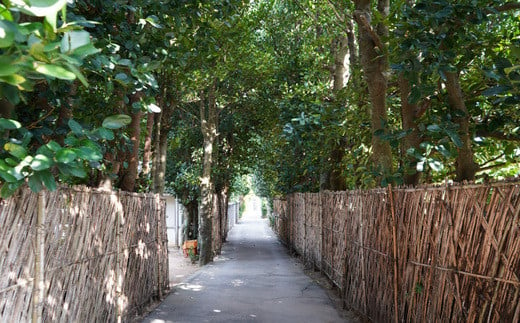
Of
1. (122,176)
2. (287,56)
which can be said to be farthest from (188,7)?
(287,56)

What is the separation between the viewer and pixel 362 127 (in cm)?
984

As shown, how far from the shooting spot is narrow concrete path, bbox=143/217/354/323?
8422mm

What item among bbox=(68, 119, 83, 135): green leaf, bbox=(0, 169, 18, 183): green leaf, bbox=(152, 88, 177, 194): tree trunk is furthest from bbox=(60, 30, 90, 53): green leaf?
bbox=(152, 88, 177, 194): tree trunk

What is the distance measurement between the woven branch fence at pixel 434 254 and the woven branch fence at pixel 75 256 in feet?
11.4

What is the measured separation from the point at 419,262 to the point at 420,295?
0.34m

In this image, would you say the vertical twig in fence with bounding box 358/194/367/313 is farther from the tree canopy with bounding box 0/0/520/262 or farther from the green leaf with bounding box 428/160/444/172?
the green leaf with bounding box 428/160/444/172

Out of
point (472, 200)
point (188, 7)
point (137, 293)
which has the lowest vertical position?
point (137, 293)

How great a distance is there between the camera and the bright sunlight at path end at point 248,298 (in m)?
8.42

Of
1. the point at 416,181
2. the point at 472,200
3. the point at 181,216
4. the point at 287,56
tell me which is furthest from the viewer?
the point at 181,216

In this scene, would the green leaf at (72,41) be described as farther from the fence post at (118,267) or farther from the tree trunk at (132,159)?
the tree trunk at (132,159)

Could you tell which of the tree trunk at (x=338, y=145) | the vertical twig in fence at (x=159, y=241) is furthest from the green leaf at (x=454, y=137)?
the tree trunk at (x=338, y=145)

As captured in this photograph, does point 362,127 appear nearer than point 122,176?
No

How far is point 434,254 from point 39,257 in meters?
3.61

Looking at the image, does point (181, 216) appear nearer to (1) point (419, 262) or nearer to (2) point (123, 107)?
(2) point (123, 107)
